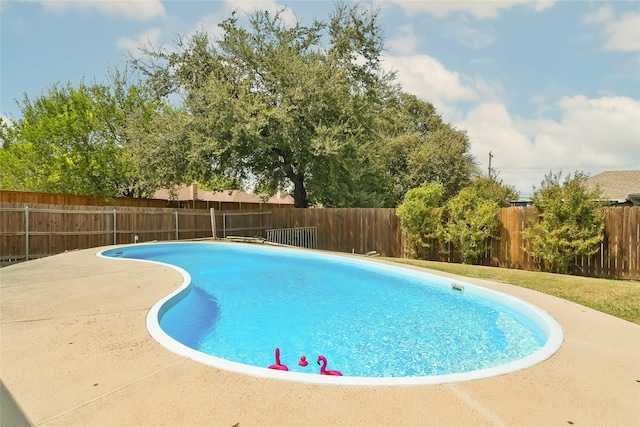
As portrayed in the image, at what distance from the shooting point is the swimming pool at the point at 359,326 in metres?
3.76

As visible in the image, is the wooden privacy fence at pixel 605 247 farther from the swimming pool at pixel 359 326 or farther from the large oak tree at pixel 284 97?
the large oak tree at pixel 284 97

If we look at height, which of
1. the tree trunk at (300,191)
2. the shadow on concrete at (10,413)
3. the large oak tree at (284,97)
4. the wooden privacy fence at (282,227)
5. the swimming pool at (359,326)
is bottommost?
the swimming pool at (359,326)

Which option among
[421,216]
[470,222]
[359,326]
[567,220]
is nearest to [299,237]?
[421,216]

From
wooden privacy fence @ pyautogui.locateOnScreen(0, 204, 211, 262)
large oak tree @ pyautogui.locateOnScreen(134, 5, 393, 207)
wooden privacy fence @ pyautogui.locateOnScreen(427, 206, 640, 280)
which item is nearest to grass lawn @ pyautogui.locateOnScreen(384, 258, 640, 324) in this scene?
wooden privacy fence @ pyautogui.locateOnScreen(427, 206, 640, 280)

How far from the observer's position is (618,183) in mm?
18906

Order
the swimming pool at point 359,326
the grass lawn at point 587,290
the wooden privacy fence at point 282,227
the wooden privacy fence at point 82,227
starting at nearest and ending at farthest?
1. the swimming pool at point 359,326
2. the grass lawn at point 587,290
3. the wooden privacy fence at point 282,227
4. the wooden privacy fence at point 82,227

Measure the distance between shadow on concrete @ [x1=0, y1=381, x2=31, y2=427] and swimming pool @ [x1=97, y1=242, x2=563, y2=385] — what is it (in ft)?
3.72

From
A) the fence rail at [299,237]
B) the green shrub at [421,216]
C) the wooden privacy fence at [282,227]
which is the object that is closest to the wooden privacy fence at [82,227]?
the wooden privacy fence at [282,227]

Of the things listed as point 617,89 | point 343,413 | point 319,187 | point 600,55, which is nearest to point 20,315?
point 343,413

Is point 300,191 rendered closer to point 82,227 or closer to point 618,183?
point 82,227

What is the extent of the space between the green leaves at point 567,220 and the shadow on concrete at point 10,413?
35.5 feet

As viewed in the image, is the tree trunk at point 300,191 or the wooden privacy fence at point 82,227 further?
the tree trunk at point 300,191

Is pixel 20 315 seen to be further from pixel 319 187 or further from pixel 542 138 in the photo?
pixel 542 138

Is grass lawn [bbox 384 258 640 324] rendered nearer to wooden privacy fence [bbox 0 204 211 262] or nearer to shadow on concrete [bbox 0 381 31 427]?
shadow on concrete [bbox 0 381 31 427]
